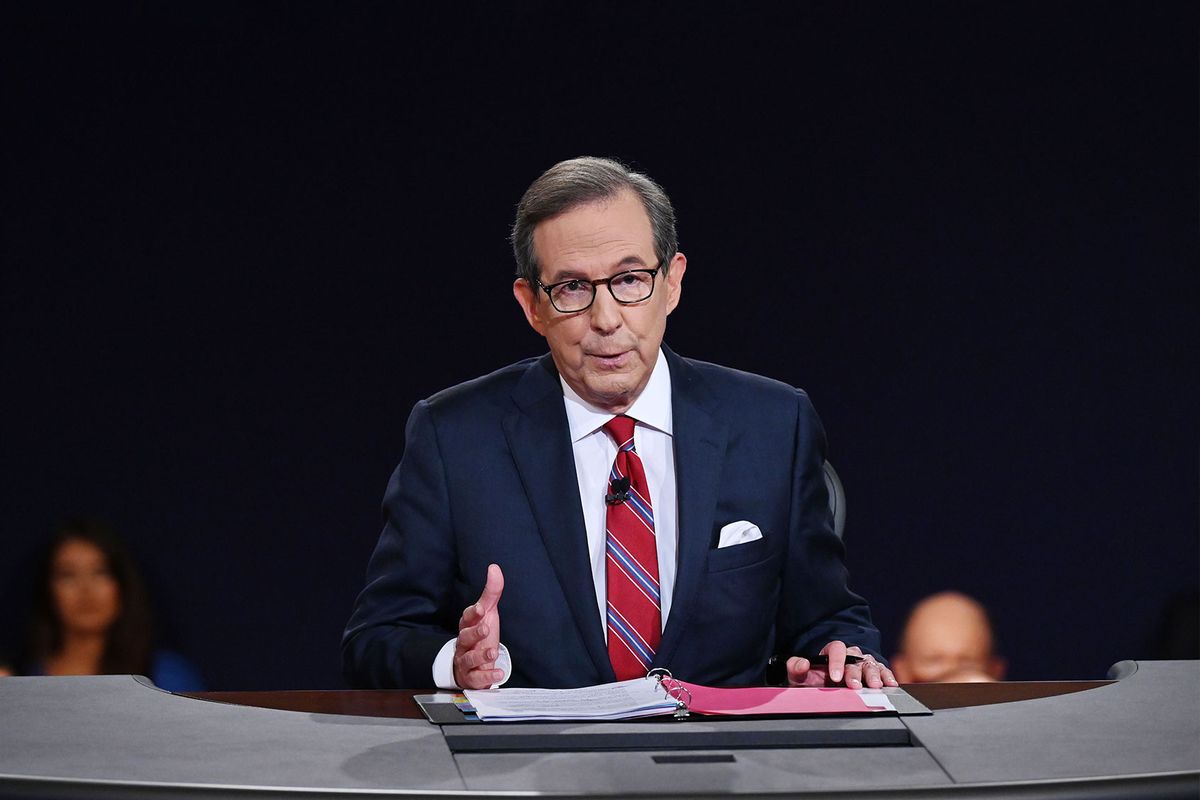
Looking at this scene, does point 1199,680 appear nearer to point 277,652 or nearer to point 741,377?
point 741,377

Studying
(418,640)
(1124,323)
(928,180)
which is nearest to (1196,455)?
(1124,323)

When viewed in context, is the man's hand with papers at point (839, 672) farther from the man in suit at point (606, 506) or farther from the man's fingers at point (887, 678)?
the man in suit at point (606, 506)

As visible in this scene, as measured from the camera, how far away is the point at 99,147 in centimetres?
396

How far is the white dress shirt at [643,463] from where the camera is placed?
229 centimetres

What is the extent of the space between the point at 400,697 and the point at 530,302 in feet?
2.38

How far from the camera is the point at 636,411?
2.37 m

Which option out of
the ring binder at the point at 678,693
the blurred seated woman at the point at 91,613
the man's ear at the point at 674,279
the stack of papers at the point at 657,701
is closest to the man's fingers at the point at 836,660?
the stack of papers at the point at 657,701

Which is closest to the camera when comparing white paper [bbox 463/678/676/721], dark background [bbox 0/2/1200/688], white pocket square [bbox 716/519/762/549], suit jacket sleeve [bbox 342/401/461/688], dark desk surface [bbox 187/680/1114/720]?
white paper [bbox 463/678/676/721]

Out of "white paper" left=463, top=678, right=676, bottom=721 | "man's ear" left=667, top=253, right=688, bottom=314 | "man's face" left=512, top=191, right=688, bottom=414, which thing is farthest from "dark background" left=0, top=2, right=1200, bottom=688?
"white paper" left=463, top=678, right=676, bottom=721

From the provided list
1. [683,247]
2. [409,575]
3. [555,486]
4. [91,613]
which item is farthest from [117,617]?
[555,486]

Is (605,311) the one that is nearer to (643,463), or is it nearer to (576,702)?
(643,463)

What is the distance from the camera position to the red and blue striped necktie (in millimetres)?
2250

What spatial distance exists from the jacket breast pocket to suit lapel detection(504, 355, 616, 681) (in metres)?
0.18

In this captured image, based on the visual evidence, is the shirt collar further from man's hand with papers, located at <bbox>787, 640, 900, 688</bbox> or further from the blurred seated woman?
the blurred seated woman
